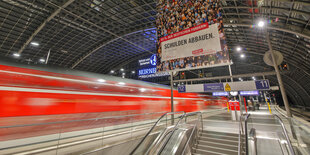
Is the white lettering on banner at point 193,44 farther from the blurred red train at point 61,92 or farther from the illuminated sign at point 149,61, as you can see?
the illuminated sign at point 149,61

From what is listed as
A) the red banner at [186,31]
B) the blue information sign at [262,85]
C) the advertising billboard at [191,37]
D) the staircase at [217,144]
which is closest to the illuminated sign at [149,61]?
the advertising billboard at [191,37]

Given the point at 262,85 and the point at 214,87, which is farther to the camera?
the point at 214,87

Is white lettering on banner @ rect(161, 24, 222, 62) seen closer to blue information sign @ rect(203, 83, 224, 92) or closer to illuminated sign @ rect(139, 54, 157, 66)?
blue information sign @ rect(203, 83, 224, 92)

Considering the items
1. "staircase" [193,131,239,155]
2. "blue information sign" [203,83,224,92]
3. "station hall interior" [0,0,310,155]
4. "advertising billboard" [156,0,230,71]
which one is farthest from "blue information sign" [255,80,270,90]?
"advertising billboard" [156,0,230,71]

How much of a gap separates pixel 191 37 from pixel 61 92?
5.52 metres

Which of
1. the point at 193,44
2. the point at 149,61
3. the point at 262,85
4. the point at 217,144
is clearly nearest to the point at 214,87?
the point at 262,85

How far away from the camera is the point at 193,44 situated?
4891 millimetres

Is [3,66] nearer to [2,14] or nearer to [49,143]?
[49,143]

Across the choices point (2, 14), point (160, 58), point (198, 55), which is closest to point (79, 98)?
point (160, 58)

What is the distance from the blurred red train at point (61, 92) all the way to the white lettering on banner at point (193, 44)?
329 cm

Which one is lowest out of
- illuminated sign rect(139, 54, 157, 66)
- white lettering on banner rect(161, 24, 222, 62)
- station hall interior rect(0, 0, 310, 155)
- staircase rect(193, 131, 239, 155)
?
staircase rect(193, 131, 239, 155)

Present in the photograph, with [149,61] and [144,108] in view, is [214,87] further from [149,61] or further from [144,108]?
[149,61]

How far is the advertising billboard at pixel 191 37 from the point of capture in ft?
14.9

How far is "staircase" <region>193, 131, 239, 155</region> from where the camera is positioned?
4797 millimetres
